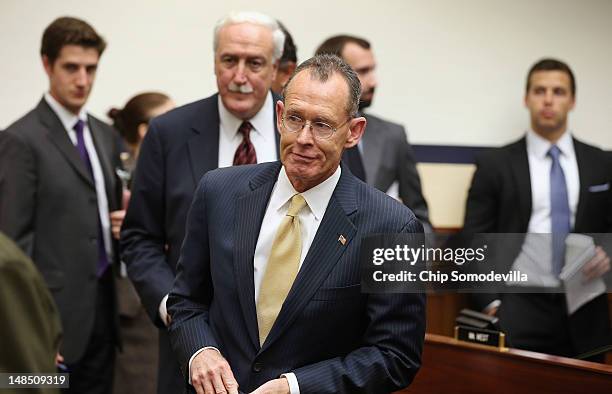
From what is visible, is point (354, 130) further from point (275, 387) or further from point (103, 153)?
point (103, 153)

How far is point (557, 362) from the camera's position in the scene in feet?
10.5

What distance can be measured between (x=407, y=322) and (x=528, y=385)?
3.49 ft

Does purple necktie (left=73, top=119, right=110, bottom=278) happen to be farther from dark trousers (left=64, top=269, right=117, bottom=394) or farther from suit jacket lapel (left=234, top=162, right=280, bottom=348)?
suit jacket lapel (left=234, top=162, right=280, bottom=348)

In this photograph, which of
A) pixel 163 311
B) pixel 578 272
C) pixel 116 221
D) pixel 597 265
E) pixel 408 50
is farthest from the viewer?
pixel 408 50

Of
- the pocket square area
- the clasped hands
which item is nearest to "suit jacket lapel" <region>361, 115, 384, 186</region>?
the pocket square area

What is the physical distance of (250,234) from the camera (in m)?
2.48

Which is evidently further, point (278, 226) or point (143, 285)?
point (143, 285)

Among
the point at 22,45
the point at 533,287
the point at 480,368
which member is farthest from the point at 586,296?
the point at 22,45

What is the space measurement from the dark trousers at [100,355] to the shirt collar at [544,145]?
2400 mm

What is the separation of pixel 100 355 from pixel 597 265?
215cm

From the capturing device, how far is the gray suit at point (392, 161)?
15.4 feet

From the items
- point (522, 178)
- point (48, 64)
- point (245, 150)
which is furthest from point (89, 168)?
point (522, 178)

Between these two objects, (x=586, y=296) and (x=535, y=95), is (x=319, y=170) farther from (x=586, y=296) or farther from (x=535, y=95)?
(x=535, y=95)

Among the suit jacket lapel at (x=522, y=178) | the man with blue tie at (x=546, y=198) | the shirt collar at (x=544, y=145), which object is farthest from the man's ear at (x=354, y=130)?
the shirt collar at (x=544, y=145)
